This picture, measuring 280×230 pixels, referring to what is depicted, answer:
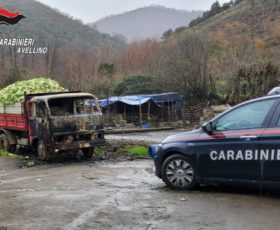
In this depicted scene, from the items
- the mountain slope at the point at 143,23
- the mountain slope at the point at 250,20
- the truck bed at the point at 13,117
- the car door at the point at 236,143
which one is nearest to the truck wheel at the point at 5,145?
the truck bed at the point at 13,117

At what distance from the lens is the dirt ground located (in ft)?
22.5

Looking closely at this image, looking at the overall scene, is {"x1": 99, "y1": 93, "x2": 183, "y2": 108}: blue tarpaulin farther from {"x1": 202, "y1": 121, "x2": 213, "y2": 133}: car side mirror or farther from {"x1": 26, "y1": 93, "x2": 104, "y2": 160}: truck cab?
{"x1": 202, "y1": 121, "x2": 213, "y2": 133}: car side mirror

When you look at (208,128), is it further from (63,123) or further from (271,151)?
(63,123)

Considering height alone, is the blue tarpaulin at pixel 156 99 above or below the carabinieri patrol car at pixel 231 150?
above

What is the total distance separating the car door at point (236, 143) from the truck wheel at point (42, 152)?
7.61 meters

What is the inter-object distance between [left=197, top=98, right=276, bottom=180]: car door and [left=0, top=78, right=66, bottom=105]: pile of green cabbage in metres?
10.5

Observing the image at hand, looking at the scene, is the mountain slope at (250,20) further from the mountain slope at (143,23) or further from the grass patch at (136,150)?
the mountain slope at (143,23)

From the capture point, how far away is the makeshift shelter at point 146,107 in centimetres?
3444

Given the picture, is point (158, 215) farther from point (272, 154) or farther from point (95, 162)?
point (95, 162)

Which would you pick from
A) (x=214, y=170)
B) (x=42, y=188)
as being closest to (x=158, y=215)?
(x=214, y=170)

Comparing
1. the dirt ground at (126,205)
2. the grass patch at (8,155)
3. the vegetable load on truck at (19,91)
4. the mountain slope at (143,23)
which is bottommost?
the dirt ground at (126,205)

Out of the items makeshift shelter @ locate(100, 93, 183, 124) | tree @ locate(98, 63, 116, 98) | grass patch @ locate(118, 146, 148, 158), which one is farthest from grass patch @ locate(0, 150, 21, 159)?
tree @ locate(98, 63, 116, 98)

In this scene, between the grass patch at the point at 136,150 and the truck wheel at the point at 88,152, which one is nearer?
the grass patch at the point at 136,150

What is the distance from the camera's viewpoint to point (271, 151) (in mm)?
7734
